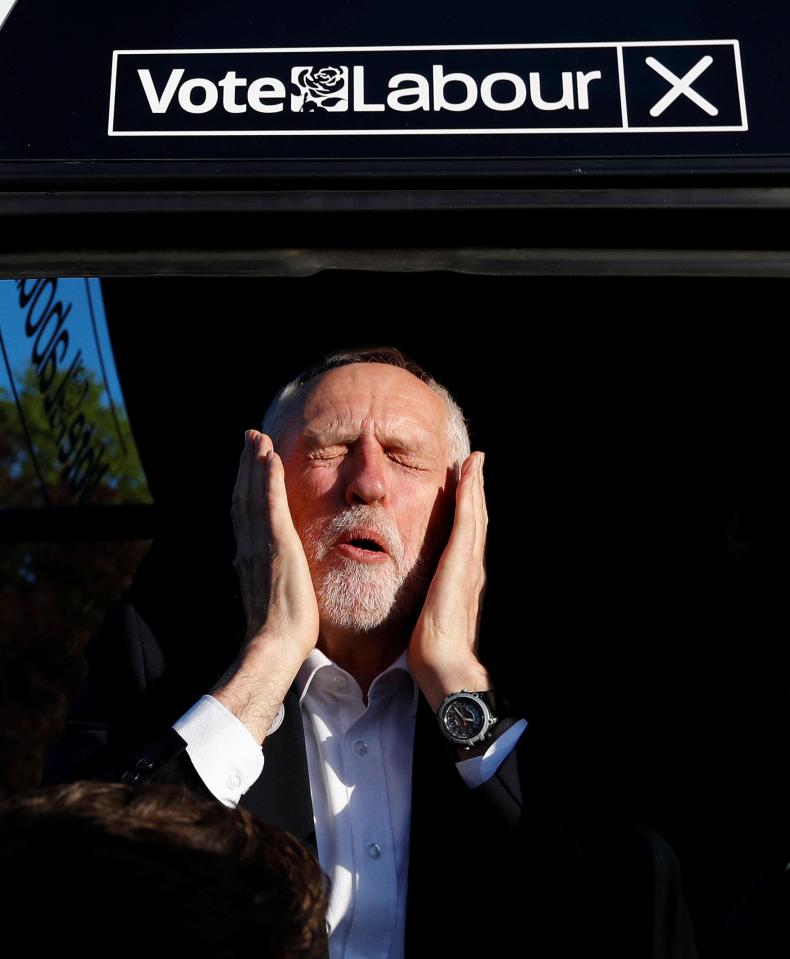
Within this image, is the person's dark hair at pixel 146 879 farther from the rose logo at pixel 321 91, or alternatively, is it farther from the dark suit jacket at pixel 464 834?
the rose logo at pixel 321 91

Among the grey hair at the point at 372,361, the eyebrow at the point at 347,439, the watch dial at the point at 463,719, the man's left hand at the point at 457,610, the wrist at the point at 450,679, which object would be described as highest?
the grey hair at the point at 372,361

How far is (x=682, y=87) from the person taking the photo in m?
Result: 1.51

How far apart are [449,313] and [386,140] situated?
1.52 m

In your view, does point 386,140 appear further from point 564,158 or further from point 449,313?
point 449,313

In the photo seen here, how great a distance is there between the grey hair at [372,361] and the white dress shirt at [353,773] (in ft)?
2.02

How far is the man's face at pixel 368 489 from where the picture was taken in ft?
8.50

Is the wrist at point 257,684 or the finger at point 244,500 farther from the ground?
the finger at point 244,500

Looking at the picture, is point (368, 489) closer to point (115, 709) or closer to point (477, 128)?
point (115, 709)

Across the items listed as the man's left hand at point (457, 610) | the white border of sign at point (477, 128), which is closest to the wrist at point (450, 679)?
the man's left hand at point (457, 610)

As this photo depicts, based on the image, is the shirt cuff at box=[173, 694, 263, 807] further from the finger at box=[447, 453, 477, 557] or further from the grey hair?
the grey hair

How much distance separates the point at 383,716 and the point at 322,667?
0.18m

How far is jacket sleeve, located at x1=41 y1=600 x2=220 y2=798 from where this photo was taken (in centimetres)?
221

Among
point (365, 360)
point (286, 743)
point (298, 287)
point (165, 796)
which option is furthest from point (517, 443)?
point (165, 796)

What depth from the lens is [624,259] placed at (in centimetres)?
163
